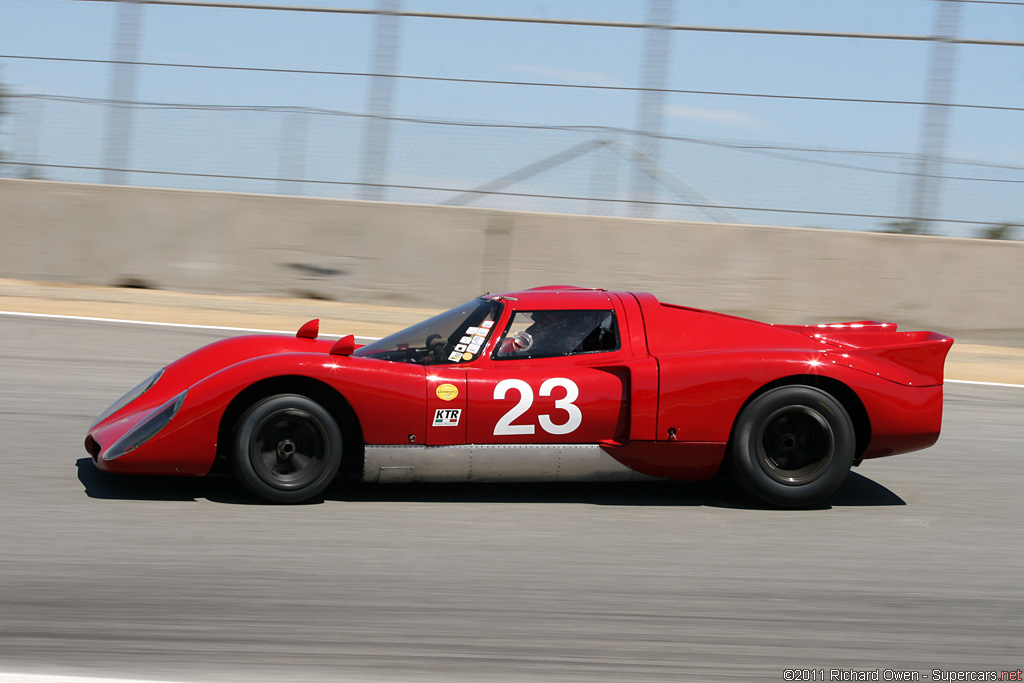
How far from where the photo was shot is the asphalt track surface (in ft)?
10.8

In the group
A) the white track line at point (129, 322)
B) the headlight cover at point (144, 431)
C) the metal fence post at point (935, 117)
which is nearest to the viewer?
the headlight cover at point (144, 431)

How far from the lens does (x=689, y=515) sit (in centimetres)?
493

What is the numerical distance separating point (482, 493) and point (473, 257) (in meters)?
6.21

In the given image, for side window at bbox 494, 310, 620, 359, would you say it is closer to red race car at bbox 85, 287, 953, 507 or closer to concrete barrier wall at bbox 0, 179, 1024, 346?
red race car at bbox 85, 287, 953, 507

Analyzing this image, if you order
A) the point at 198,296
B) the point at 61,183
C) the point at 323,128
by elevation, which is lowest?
the point at 198,296

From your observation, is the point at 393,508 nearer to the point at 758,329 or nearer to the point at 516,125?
the point at 758,329

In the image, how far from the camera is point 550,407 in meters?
4.82

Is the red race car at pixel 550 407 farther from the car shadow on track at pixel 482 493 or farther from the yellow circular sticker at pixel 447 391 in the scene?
the car shadow on track at pixel 482 493

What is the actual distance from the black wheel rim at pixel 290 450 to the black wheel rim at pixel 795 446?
217 cm

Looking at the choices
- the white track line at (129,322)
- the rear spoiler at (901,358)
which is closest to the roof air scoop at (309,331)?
the rear spoiler at (901,358)

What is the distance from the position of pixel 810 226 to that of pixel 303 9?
21.1 ft

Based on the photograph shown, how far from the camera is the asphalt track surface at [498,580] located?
329 centimetres

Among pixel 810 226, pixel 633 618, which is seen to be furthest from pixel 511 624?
pixel 810 226

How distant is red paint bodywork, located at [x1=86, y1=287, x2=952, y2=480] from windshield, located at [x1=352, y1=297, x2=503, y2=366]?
6cm
